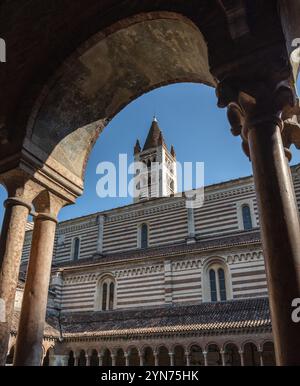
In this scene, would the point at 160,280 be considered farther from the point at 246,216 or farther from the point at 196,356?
the point at 246,216

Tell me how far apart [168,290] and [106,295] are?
179 inches

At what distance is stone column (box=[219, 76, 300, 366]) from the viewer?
89.0 inches

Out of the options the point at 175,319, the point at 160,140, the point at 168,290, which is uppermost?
the point at 160,140

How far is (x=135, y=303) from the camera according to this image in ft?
65.8

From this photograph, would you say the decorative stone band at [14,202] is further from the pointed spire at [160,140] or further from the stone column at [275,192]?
the pointed spire at [160,140]

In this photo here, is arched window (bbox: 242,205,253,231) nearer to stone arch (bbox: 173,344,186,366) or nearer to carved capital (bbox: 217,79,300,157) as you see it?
stone arch (bbox: 173,344,186,366)

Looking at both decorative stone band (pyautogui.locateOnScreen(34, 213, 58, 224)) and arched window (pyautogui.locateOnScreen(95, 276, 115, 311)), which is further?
arched window (pyautogui.locateOnScreen(95, 276, 115, 311))

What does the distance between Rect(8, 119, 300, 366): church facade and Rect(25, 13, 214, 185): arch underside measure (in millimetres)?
11929

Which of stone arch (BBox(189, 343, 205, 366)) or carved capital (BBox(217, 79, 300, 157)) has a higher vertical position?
carved capital (BBox(217, 79, 300, 157))

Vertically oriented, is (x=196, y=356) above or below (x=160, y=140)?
below

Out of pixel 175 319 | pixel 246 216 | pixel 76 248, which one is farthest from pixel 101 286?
pixel 246 216

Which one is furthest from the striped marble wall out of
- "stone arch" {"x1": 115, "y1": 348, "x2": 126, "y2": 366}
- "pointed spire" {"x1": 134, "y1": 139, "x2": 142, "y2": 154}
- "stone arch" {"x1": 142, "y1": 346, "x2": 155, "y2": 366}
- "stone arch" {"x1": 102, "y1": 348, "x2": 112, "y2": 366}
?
"pointed spire" {"x1": 134, "y1": 139, "x2": 142, "y2": 154}

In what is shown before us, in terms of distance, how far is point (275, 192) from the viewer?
2.63 m

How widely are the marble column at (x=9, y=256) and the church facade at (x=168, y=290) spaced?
40.4 ft
